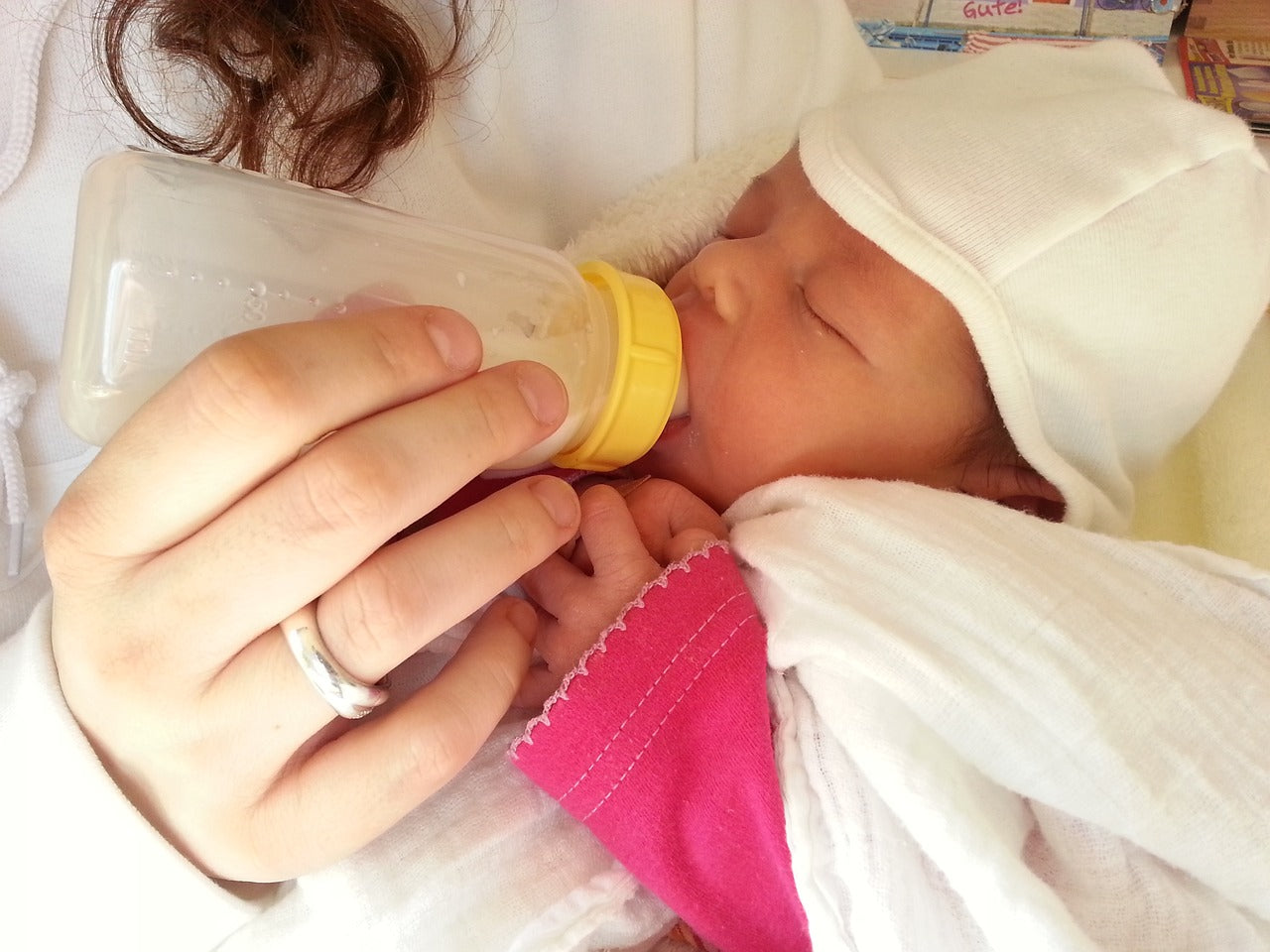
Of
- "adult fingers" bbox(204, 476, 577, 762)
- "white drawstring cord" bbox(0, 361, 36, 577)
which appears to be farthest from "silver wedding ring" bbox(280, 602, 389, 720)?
"white drawstring cord" bbox(0, 361, 36, 577)

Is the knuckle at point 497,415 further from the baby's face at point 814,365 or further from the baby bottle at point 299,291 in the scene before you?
the baby's face at point 814,365

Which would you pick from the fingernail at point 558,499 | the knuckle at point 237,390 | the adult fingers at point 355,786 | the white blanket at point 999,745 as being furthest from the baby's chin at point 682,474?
the knuckle at point 237,390

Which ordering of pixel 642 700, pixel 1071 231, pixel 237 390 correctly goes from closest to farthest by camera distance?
pixel 237 390 < pixel 642 700 < pixel 1071 231

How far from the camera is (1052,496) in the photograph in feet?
3.30

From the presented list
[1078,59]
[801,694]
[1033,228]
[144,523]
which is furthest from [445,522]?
[1078,59]

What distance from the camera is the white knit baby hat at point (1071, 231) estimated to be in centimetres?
85

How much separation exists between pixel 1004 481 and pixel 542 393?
59cm

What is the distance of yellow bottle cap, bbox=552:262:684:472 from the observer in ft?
2.72

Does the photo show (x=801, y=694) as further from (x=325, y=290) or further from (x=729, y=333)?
(x=325, y=290)

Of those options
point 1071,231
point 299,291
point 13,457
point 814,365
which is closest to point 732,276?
point 814,365

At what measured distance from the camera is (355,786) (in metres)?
0.64

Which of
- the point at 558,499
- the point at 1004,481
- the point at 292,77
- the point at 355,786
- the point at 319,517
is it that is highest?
the point at 292,77

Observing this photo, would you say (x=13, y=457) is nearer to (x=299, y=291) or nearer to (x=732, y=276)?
(x=299, y=291)

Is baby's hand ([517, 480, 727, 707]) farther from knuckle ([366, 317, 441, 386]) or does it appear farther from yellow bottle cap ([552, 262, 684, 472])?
knuckle ([366, 317, 441, 386])
